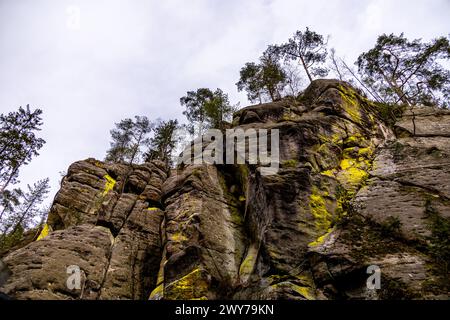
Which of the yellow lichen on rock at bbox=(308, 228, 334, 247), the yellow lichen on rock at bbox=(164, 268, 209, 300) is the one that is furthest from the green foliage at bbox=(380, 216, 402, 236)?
the yellow lichen on rock at bbox=(164, 268, 209, 300)

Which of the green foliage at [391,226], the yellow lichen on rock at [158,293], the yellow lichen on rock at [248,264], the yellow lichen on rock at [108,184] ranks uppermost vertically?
the yellow lichen on rock at [108,184]

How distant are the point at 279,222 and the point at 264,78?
70.5 feet

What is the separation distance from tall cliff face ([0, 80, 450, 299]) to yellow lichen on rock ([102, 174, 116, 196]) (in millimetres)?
205

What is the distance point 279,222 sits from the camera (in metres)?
11.4

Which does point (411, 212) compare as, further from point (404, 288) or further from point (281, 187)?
point (281, 187)

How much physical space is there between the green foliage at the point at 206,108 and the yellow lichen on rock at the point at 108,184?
472 inches

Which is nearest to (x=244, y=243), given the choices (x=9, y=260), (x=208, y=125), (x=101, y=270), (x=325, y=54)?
(x=101, y=270)

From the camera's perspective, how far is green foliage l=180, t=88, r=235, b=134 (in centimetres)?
3017

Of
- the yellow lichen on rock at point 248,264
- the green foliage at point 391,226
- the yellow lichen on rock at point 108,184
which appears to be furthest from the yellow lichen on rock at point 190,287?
the yellow lichen on rock at point 108,184

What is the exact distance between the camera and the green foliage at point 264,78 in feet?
97.9

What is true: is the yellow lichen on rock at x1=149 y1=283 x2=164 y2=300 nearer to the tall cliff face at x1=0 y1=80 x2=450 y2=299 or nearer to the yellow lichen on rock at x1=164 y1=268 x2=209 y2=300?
the tall cliff face at x1=0 y1=80 x2=450 y2=299

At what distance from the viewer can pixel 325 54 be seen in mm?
29906

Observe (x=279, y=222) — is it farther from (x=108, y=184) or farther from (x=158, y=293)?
(x=108, y=184)

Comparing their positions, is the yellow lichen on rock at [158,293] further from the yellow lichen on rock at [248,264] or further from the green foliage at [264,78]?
the green foliage at [264,78]
